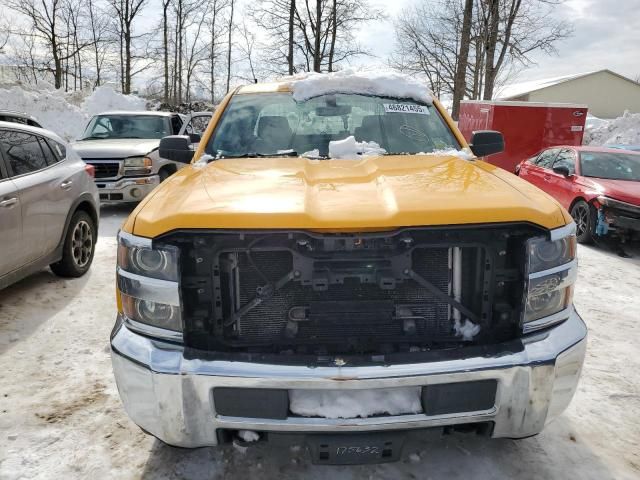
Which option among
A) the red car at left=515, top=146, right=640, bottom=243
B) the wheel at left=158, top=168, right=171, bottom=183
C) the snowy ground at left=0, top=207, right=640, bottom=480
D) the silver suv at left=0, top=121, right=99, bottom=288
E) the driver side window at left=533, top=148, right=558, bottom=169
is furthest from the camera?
the driver side window at left=533, top=148, right=558, bottom=169

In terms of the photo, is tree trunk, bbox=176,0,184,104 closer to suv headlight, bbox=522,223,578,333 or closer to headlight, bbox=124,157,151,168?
headlight, bbox=124,157,151,168

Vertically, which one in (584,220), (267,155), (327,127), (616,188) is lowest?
(584,220)

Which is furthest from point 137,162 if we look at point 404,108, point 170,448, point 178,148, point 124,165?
point 170,448

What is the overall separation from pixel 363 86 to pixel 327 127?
1.87 feet

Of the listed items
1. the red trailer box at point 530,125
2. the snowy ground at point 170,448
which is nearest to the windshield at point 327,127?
the snowy ground at point 170,448

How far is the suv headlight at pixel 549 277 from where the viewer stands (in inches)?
75.2

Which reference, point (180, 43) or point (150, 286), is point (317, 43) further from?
point (150, 286)

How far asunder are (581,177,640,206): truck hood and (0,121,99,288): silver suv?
6579 mm

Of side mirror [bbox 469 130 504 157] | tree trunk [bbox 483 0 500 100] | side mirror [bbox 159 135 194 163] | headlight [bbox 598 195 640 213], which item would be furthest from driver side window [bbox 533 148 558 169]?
tree trunk [bbox 483 0 500 100]

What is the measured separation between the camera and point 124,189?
7945mm

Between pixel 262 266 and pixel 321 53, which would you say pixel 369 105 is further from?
pixel 321 53

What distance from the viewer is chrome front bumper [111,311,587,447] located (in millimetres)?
1760

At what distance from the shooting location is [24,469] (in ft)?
7.48

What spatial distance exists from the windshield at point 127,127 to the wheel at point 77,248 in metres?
4.74
